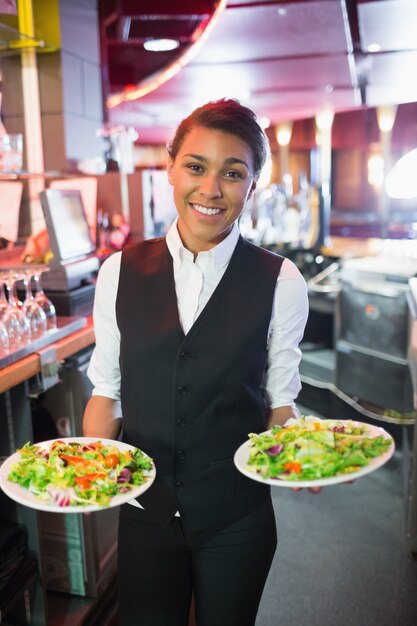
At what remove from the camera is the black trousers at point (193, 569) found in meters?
1.45

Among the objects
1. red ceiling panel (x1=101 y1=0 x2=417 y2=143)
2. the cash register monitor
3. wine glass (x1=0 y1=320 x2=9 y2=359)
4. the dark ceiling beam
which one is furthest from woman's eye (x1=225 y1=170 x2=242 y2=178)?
the dark ceiling beam

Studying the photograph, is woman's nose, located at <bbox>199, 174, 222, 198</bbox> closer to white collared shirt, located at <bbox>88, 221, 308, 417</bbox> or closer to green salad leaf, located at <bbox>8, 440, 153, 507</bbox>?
white collared shirt, located at <bbox>88, 221, 308, 417</bbox>

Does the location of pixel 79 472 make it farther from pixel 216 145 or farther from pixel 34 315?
pixel 34 315

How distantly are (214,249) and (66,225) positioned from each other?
1.29 meters

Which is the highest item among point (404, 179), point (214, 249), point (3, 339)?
point (404, 179)

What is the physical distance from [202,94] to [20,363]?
19.7ft

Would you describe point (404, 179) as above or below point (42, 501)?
above

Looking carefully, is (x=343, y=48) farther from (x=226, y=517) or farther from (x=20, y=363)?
(x=226, y=517)

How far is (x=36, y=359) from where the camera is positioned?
1973 millimetres

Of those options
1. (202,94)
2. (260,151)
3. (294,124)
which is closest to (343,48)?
(202,94)

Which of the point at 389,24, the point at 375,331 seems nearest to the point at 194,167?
the point at 375,331

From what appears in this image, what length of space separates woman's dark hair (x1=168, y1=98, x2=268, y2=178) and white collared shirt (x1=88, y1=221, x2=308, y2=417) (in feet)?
0.64

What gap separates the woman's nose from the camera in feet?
4.52

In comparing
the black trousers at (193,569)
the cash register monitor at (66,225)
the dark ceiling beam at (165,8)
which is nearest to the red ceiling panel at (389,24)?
the dark ceiling beam at (165,8)
